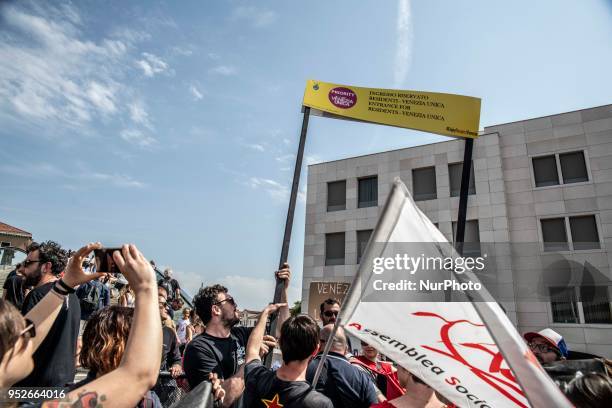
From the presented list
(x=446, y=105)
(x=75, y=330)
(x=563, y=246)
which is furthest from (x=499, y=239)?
(x=75, y=330)

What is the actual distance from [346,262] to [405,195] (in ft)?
70.5

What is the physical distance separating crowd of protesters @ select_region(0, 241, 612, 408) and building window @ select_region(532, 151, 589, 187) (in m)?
18.8

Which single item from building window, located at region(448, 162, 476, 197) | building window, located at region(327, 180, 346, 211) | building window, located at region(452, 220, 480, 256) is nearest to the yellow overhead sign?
building window, located at region(452, 220, 480, 256)

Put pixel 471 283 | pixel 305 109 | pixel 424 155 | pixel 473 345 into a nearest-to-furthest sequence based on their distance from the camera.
Result: pixel 471 283, pixel 473 345, pixel 305 109, pixel 424 155

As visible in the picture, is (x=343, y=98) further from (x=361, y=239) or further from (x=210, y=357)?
(x=361, y=239)

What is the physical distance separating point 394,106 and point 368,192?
20.4 metres

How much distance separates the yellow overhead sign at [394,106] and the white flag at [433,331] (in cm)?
249

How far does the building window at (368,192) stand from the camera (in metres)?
24.2

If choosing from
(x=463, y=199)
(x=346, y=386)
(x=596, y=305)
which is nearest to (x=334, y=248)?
(x=596, y=305)

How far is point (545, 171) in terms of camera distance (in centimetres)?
1989

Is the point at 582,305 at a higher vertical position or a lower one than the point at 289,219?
higher

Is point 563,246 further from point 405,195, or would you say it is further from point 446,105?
point 405,195

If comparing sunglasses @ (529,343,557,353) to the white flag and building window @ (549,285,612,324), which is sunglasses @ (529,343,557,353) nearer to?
the white flag

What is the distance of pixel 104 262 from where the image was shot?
1837 millimetres
